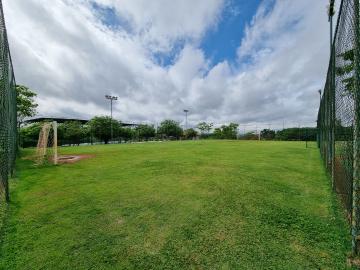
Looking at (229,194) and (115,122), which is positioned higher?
(115,122)

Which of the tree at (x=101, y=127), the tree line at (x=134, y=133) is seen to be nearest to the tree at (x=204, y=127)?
the tree line at (x=134, y=133)

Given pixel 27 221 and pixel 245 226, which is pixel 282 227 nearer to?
pixel 245 226

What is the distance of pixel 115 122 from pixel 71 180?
140 feet

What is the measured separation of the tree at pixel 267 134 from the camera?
43394 millimetres

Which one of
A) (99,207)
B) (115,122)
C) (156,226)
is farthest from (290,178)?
(115,122)

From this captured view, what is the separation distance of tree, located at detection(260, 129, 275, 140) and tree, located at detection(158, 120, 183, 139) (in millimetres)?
26052

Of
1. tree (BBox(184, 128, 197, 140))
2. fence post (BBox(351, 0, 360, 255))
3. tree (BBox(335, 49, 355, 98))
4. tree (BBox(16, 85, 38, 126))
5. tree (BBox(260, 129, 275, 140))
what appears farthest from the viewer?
tree (BBox(184, 128, 197, 140))

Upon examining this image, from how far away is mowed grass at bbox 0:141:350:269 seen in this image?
228 centimetres

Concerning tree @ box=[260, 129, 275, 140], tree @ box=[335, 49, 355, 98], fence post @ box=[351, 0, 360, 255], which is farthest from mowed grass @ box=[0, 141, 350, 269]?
tree @ box=[260, 129, 275, 140]

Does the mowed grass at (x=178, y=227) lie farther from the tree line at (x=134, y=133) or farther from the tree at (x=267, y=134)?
the tree at (x=267, y=134)

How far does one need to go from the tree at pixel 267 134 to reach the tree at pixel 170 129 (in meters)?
26.1

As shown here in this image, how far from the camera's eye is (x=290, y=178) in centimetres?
545

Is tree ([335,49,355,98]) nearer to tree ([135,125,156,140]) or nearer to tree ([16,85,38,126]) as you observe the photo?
tree ([16,85,38,126])

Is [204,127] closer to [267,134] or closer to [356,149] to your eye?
[267,134]
